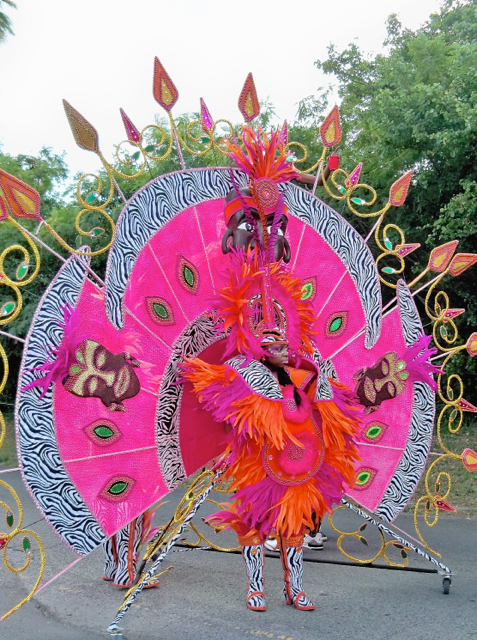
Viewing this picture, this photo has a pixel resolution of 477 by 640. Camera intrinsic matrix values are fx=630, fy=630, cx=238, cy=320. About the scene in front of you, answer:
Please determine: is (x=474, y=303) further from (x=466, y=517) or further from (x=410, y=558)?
(x=410, y=558)

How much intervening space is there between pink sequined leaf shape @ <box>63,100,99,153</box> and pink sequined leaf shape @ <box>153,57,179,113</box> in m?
0.51

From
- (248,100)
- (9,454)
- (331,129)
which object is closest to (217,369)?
(248,100)

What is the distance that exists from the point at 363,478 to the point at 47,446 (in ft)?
6.43

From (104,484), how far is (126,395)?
0.46 m

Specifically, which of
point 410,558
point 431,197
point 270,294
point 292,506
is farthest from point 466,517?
point 431,197

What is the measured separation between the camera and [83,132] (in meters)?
3.21

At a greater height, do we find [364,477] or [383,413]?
[383,413]

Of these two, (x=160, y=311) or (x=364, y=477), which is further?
(x=364, y=477)

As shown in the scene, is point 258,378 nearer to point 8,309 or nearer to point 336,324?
point 336,324

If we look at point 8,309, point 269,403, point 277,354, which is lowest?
point 269,403

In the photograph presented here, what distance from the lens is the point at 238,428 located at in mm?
3311

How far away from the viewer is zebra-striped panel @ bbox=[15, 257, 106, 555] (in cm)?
294

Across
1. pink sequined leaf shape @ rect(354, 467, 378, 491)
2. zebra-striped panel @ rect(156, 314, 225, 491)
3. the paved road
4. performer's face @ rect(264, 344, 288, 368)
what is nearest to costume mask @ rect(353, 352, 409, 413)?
pink sequined leaf shape @ rect(354, 467, 378, 491)

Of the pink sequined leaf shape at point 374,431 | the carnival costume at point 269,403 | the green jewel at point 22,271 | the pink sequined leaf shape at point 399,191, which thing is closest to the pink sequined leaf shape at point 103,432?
the carnival costume at point 269,403
